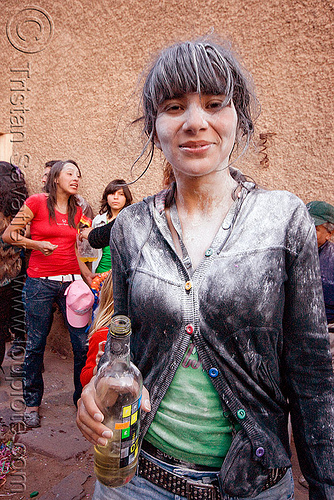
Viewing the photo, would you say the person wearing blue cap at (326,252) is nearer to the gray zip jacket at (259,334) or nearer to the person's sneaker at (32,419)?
the gray zip jacket at (259,334)

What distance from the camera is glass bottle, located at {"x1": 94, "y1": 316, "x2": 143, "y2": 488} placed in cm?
89

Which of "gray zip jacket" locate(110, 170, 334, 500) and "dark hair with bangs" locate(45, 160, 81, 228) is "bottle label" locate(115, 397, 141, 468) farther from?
"dark hair with bangs" locate(45, 160, 81, 228)

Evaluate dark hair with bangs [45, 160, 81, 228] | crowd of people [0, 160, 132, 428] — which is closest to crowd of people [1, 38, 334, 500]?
crowd of people [0, 160, 132, 428]

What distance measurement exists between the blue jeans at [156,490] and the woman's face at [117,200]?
282cm

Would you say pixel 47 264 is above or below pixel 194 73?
below

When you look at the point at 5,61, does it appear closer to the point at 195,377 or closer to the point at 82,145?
the point at 82,145

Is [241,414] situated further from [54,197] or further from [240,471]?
[54,197]

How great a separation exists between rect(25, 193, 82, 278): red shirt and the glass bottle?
7.98 ft

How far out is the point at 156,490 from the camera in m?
0.98

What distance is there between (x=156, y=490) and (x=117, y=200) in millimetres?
2922

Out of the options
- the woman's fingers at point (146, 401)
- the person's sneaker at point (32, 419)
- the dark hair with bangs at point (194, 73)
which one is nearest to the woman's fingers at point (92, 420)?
the woman's fingers at point (146, 401)

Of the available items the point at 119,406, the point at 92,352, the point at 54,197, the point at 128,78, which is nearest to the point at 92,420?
the point at 119,406

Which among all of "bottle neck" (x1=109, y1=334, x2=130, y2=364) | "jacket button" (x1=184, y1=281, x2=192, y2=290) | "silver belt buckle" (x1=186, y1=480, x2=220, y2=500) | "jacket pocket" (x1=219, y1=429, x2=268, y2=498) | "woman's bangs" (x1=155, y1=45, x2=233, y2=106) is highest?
"woman's bangs" (x1=155, y1=45, x2=233, y2=106)

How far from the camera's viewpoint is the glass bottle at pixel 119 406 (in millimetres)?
887
